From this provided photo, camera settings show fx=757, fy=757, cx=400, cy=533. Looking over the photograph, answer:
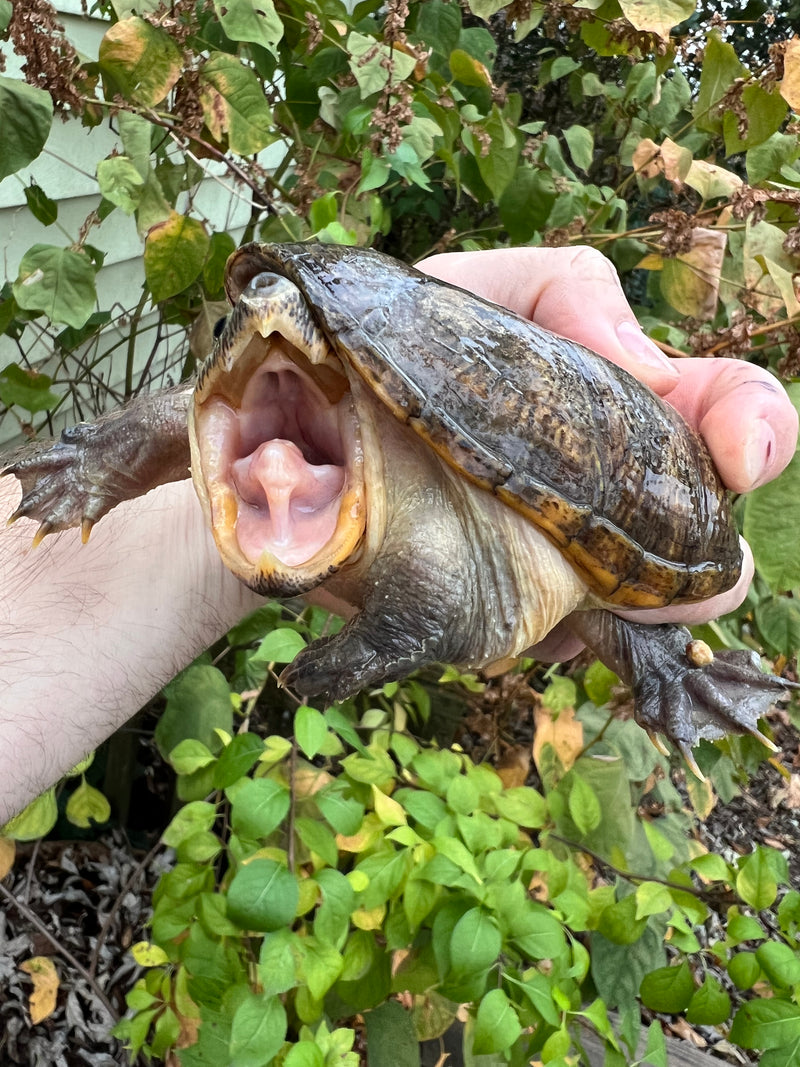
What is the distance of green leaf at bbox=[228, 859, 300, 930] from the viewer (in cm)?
95

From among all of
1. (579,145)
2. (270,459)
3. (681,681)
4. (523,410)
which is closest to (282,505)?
(270,459)

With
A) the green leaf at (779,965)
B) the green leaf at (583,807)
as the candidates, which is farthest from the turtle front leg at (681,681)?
the green leaf at (779,965)

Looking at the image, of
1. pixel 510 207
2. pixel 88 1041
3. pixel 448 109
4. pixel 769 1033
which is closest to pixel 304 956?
pixel 769 1033

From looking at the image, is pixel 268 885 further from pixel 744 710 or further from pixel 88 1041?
pixel 88 1041

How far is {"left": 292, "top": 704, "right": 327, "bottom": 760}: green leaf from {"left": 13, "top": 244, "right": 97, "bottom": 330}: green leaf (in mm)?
759

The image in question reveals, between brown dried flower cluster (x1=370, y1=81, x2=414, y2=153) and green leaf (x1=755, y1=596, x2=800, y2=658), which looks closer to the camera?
brown dried flower cluster (x1=370, y1=81, x2=414, y2=153)

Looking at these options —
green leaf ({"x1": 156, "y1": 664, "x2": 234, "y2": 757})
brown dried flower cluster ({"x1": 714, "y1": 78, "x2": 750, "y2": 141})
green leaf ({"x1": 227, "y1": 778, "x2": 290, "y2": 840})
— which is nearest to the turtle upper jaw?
green leaf ({"x1": 227, "y1": 778, "x2": 290, "y2": 840})

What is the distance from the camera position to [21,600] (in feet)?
4.31

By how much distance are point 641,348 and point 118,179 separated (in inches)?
35.6

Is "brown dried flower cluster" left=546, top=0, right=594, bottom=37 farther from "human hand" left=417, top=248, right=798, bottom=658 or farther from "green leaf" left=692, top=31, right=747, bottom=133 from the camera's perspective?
"human hand" left=417, top=248, right=798, bottom=658

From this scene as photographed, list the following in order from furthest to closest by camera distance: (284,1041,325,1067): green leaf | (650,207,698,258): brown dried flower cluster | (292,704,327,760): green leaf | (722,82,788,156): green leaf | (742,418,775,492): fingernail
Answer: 1. (650,207,698,258): brown dried flower cluster
2. (722,82,788,156): green leaf
3. (742,418,775,492): fingernail
4. (292,704,327,760): green leaf
5. (284,1041,325,1067): green leaf

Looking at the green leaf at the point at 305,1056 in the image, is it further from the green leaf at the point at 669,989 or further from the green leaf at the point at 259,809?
the green leaf at the point at 669,989

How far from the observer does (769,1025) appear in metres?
1.07

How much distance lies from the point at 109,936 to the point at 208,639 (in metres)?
1.26
